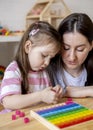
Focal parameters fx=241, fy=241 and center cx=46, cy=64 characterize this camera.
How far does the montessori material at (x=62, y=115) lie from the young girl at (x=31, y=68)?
0.08 meters

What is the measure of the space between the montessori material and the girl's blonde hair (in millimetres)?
219

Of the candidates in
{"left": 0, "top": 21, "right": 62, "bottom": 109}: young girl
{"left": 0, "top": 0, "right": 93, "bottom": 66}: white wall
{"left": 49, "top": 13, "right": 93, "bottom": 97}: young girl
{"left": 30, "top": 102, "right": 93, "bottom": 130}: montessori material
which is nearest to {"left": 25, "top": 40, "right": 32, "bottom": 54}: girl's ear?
{"left": 0, "top": 21, "right": 62, "bottom": 109}: young girl

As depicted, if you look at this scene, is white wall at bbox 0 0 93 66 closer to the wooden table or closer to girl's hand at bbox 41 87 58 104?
girl's hand at bbox 41 87 58 104

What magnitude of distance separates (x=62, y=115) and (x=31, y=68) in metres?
0.31

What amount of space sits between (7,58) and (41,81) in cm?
113

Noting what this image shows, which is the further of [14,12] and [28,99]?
[14,12]

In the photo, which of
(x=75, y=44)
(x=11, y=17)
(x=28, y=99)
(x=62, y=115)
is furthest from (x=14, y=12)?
(x=62, y=115)

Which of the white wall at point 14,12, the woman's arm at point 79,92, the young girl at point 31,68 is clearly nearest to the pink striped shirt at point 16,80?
the young girl at point 31,68

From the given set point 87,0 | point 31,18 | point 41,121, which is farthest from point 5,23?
point 41,121

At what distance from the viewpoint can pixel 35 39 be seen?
864 millimetres

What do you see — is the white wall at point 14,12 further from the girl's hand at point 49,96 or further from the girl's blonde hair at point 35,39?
A: the girl's hand at point 49,96

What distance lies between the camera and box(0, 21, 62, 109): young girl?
0.77 metres

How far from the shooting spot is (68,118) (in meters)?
0.62

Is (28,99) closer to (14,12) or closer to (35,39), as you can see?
(35,39)
